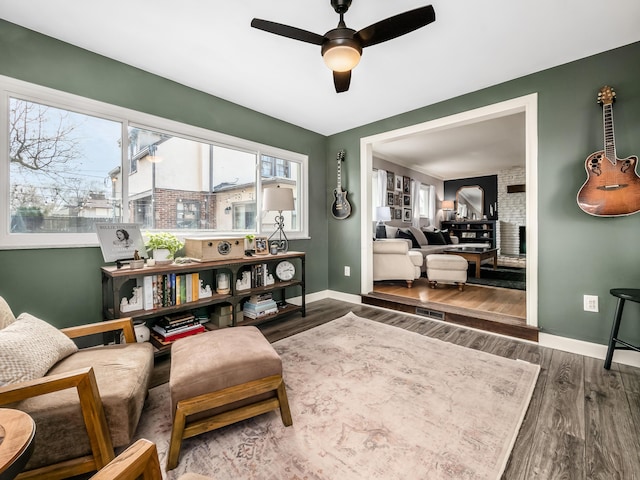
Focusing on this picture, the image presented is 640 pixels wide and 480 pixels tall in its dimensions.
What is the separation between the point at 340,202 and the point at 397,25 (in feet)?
8.75

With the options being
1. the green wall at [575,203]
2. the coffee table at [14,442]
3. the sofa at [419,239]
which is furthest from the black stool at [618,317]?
the sofa at [419,239]

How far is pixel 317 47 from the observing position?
225 centimetres

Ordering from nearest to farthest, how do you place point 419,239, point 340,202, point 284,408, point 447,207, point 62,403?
1. point 62,403
2. point 284,408
3. point 340,202
4. point 419,239
5. point 447,207

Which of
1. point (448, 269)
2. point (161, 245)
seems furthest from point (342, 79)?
point (448, 269)

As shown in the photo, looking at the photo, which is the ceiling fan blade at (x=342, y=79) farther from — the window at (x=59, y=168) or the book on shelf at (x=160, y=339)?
the book on shelf at (x=160, y=339)

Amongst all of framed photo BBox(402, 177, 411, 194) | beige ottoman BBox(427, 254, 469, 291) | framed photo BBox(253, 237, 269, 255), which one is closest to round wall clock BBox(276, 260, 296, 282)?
framed photo BBox(253, 237, 269, 255)

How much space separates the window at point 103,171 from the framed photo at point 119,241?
26cm

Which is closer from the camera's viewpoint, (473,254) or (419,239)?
(473,254)

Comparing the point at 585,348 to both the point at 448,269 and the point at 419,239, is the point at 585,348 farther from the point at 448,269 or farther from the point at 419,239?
the point at 419,239

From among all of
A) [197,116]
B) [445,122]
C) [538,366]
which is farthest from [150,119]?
[538,366]

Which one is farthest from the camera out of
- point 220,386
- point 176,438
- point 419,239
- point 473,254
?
point 419,239

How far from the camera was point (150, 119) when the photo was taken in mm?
2607

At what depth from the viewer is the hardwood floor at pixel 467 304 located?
282 centimetres

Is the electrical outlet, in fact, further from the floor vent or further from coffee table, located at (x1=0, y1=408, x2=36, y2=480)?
coffee table, located at (x1=0, y1=408, x2=36, y2=480)
